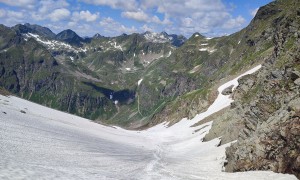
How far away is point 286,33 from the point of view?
81.0 m

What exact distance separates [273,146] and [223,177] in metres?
5.73

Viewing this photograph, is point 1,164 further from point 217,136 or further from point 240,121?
point 217,136

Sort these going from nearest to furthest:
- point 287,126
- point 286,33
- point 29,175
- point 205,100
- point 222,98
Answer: point 29,175, point 287,126, point 286,33, point 222,98, point 205,100

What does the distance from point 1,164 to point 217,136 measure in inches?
1968

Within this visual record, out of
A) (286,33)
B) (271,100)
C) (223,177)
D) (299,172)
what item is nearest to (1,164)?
(223,177)

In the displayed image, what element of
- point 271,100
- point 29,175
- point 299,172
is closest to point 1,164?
point 29,175

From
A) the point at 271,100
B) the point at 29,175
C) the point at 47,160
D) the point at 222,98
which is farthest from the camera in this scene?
the point at 222,98

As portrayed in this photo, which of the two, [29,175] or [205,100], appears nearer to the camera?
[29,175]

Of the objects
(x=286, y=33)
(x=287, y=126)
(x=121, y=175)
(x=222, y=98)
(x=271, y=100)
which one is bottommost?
(x=121, y=175)

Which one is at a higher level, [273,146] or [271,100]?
[271,100]

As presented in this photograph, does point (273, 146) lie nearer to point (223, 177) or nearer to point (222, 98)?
point (223, 177)

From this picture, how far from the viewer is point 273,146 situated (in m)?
35.1

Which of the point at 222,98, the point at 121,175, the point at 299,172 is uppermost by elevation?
the point at 222,98

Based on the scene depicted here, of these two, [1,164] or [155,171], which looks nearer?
[1,164]
